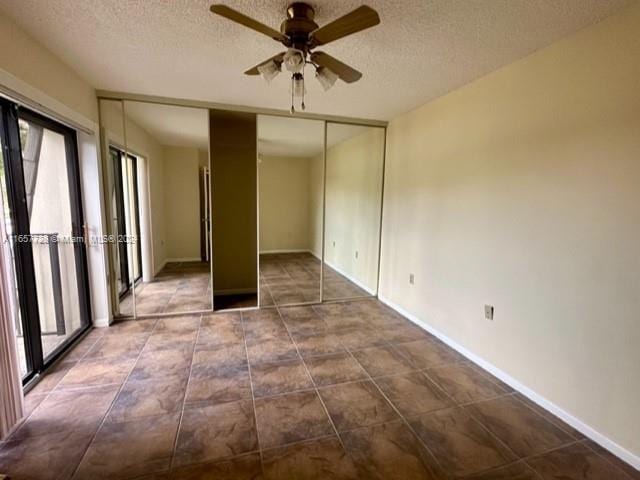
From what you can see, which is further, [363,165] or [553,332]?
[363,165]

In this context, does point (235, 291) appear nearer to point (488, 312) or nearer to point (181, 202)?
point (181, 202)

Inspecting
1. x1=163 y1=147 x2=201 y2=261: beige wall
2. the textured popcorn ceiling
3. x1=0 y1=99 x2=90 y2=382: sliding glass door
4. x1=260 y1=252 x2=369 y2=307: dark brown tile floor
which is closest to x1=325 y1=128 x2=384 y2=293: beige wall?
x1=260 y1=252 x2=369 y2=307: dark brown tile floor

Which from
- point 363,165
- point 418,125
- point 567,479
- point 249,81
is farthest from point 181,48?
point 567,479

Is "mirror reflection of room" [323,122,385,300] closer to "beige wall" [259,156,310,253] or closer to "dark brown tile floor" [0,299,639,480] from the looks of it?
"beige wall" [259,156,310,253]

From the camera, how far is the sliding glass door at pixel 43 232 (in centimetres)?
200

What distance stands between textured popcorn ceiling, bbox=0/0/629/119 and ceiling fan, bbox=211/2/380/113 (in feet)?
0.42

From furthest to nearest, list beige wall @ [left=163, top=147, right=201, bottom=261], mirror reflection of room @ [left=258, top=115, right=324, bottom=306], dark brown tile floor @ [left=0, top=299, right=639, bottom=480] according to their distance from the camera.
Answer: beige wall @ [left=163, top=147, right=201, bottom=261] < mirror reflection of room @ [left=258, top=115, right=324, bottom=306] < dark brown tile floor @ [left=0, top=299, right=639, bottom=480]

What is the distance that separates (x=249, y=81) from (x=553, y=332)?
3.00 m

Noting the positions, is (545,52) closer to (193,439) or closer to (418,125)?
(418,125)

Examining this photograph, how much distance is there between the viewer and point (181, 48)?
211 cm

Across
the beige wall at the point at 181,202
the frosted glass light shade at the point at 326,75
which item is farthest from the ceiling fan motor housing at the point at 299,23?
the beige wall at the point at 181,202

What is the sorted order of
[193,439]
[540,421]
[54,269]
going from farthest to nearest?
[54,269], [540,421], [193,439]

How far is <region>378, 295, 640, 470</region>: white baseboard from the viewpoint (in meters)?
1.66

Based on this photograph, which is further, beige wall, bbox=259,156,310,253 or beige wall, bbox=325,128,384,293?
beige wall, bbox=259,156,310,253
